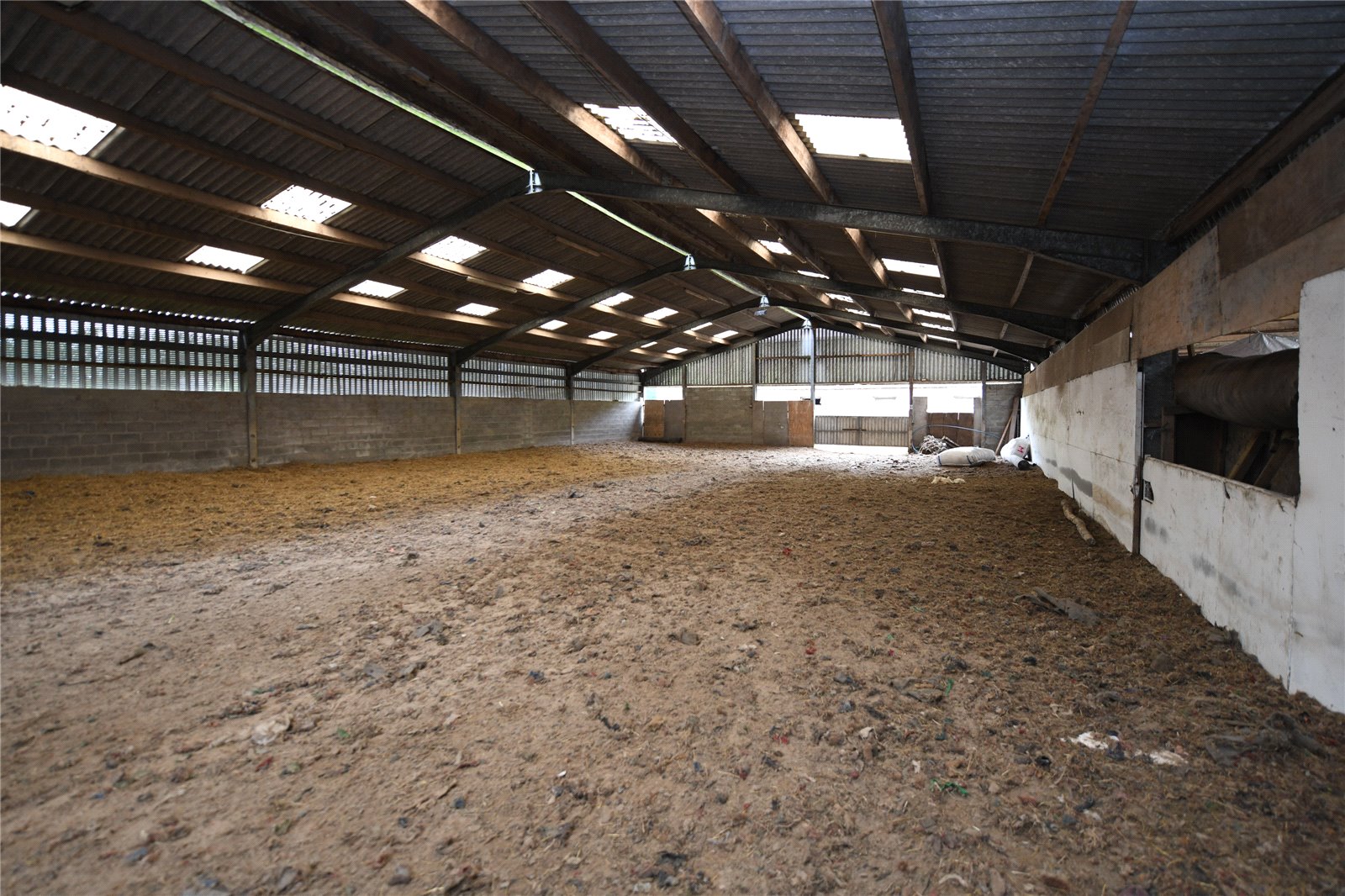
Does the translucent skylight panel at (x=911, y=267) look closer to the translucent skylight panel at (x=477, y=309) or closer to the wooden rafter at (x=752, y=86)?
the wooden rafter at (x=752, y=86)

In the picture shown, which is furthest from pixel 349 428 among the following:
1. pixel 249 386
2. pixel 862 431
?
pixel 862 431

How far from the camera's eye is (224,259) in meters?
10.5

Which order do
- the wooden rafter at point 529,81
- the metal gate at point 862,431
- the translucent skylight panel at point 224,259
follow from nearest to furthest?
the wooden rafter at point 529,81 < the translucent skylight panel at point 224,259 < the metal gate at point 862,431

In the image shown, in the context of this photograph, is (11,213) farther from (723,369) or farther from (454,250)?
(723,369)

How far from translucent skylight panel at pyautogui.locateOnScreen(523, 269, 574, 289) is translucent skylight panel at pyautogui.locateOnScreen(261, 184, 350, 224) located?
5126 mm

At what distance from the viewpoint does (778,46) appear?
451 cm

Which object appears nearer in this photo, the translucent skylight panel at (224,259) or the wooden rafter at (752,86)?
the wooden rafter at (752,86)

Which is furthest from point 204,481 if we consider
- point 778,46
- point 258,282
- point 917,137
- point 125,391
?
point 917,137

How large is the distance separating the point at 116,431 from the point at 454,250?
7.80 metres

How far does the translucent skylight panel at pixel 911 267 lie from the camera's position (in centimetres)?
1028

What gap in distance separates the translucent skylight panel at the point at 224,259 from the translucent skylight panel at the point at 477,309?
503cm

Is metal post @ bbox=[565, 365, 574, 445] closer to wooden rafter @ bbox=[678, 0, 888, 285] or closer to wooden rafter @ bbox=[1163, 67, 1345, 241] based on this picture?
wooden rafter @ bbox=[678, 0, 888, 285]

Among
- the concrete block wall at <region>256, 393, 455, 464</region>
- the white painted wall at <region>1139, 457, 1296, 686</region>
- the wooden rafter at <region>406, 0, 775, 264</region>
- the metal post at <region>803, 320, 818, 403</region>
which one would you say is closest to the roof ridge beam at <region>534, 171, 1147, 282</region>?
the wooden rafter at <region>406, 0, 775, 264</region>

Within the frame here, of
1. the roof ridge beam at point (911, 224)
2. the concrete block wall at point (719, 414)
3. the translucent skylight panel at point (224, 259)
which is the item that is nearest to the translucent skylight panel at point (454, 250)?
the translucent skylight panel at point (224, 259)
